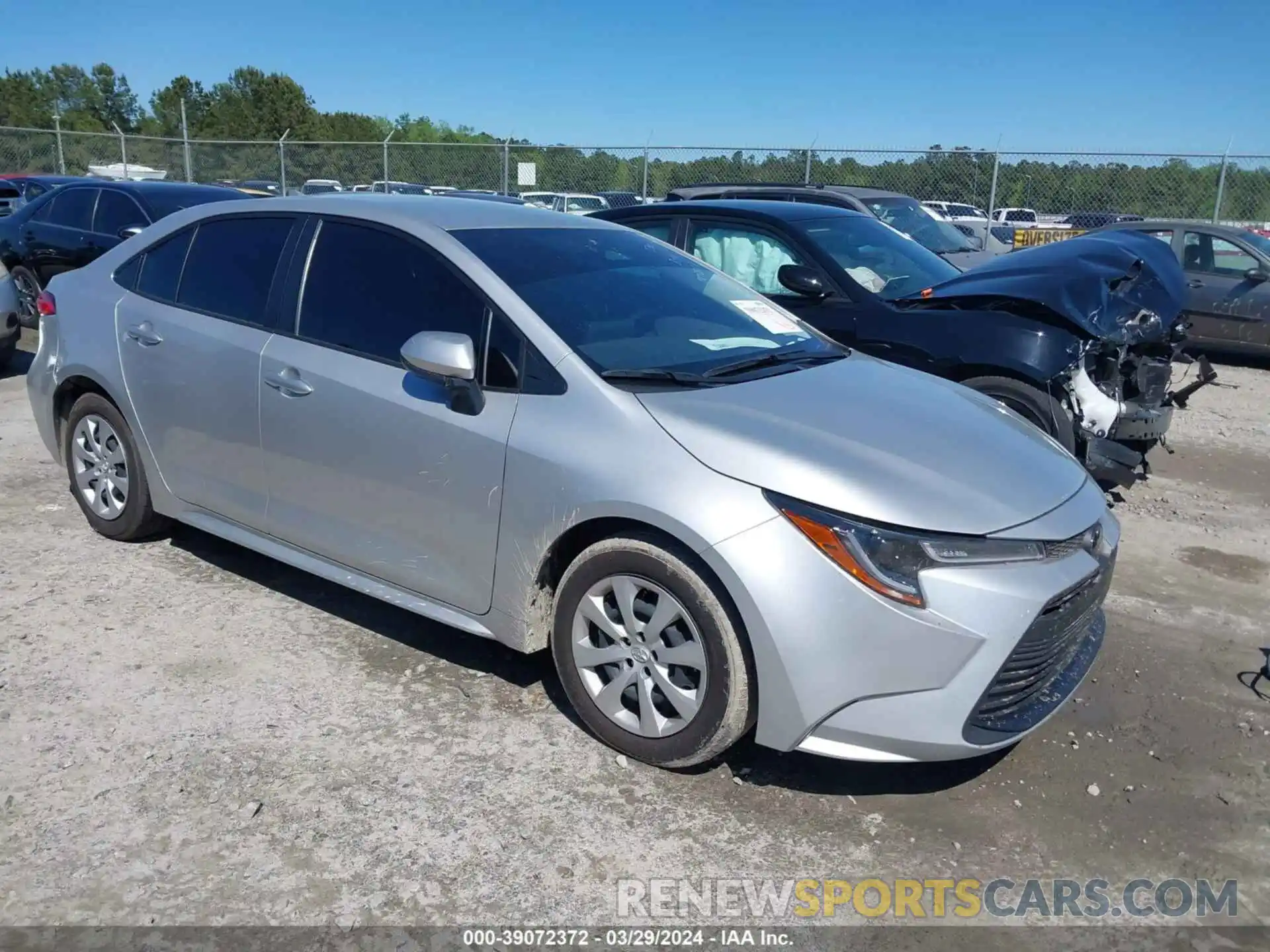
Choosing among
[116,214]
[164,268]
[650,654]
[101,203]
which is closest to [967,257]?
[164,268]

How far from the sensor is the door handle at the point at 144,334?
178 inches

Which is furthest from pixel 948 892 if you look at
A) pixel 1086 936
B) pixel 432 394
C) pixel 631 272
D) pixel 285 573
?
pixel 285 573

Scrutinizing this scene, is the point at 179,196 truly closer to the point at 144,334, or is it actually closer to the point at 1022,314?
A: the point at 144,334

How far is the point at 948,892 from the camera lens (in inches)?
111

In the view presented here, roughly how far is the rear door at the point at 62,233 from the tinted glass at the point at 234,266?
6.80 m

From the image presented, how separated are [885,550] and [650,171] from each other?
58.4 feet

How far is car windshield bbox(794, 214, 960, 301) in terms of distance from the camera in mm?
6305

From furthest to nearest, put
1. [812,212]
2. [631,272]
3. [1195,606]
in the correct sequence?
[812,212]
[1195,606]
[631,272]

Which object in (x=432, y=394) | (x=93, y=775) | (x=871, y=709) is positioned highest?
(x=432, y=394)

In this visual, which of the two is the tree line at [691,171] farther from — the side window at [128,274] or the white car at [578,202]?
the side window at [128,274]

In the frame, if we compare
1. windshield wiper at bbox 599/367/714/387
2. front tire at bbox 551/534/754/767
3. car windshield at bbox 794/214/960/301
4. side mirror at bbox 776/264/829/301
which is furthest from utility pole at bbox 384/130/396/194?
front tire at bbox 551/534/754/767

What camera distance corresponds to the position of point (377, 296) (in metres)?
3.89

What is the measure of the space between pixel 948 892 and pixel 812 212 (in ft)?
16.1

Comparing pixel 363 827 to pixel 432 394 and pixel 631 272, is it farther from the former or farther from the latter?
pixel 631 272
